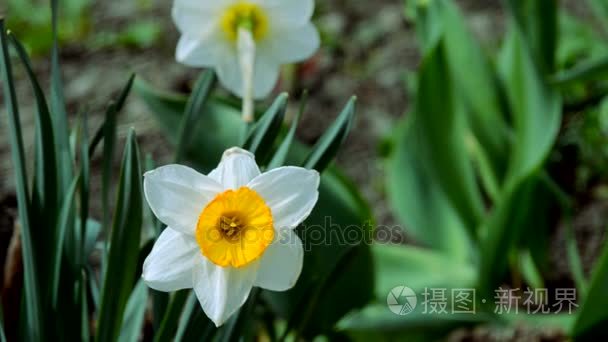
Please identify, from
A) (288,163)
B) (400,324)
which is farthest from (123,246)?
(400,324)

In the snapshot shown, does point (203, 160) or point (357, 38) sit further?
point (357, 38)

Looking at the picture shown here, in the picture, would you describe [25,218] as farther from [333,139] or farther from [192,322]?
[333,139]

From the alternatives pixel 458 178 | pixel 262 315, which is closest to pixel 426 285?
pixel 458 178

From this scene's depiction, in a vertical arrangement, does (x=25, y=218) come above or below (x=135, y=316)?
above

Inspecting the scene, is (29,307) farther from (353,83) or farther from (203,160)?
(353,83)

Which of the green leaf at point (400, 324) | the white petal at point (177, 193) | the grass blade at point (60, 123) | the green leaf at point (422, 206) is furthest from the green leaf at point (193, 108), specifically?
the green leaf at point (422, 206)

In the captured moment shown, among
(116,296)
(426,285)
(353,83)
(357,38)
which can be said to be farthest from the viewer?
(357,38)

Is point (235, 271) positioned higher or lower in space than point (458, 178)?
higher

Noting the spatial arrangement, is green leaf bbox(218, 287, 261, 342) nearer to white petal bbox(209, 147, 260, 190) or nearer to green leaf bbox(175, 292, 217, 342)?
green leaf bbox(175, 292, 217, 342)
